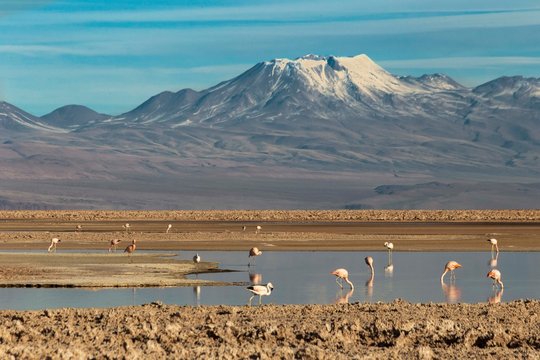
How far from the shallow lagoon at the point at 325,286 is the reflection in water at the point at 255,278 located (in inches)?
1.1

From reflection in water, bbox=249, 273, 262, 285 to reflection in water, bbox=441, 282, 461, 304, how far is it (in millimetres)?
4808

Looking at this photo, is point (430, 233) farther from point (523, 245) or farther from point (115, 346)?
point (115, 346)

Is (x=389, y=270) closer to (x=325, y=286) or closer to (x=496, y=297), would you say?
(x=325, y=286)

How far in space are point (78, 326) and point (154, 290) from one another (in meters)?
8.52

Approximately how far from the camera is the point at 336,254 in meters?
44.1

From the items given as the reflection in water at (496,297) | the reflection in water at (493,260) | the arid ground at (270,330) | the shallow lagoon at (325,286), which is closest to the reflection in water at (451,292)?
the shallow lagoon at (325,286)

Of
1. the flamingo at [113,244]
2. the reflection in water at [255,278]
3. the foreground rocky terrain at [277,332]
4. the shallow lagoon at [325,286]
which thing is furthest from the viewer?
the flamingo at [113,244]

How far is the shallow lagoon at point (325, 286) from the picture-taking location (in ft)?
87.1

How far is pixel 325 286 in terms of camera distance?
30.1 metres

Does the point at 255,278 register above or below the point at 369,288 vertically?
above

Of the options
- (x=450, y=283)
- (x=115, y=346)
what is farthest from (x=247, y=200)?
(x=115, y=346)

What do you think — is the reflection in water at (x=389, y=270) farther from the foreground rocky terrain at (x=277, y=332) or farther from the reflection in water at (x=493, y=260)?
the foreground rocky terrain at (x=277, y=332)

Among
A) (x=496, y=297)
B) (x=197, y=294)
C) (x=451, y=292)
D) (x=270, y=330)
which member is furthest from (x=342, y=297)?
(x=270, y=330)

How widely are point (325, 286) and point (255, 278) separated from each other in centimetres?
310
